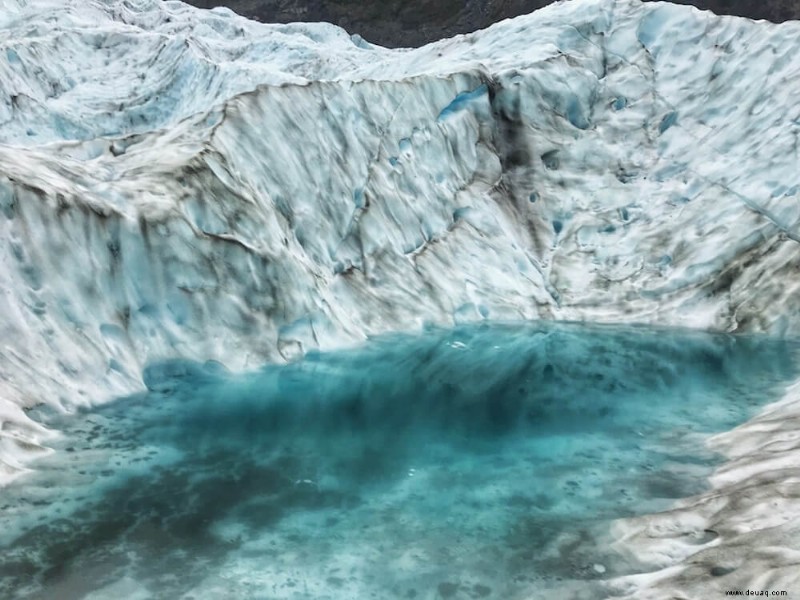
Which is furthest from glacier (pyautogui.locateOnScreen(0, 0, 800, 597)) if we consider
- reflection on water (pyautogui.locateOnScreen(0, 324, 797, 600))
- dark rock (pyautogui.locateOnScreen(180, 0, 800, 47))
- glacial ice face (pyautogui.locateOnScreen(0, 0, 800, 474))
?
dark rock (pyautogui.locateOnScreen(180, 0, 800, 47))

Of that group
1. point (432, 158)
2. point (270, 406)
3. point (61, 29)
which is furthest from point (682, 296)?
point (61, 29)

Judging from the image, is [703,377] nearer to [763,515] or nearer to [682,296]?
[682,296]

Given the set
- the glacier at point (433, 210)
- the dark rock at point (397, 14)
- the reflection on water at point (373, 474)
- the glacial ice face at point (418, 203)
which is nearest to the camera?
the reflection on water at point (373, 474)

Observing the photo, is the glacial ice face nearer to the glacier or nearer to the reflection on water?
the glacier

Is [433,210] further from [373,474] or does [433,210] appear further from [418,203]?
[373,474]

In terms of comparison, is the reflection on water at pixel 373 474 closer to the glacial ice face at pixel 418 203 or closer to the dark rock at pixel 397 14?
the glacial ice face at pixel 418 203

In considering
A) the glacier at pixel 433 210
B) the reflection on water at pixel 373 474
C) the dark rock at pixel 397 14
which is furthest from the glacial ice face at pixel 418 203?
the dark rock at pixel 397 14
